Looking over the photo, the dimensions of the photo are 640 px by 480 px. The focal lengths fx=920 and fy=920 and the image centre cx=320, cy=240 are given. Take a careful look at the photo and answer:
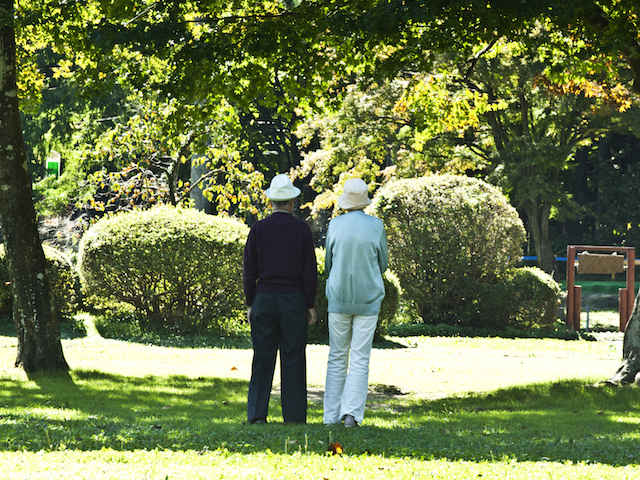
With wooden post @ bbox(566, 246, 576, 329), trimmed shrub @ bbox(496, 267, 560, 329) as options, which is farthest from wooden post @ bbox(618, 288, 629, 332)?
trimmed shrub @ bbox(496, 267, 560, 329)

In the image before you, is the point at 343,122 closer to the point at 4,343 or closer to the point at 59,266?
the point at 59,266

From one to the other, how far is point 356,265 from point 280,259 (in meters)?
0.64

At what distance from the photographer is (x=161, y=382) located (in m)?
11.5

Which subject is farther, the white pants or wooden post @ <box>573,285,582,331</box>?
wooden post @ <box>573,285,582,331</box>

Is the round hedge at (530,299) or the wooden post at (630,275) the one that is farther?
the wooden post at (630,275)

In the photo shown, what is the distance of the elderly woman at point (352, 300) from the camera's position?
7562 mm

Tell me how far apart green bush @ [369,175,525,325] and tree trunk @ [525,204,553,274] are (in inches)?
381

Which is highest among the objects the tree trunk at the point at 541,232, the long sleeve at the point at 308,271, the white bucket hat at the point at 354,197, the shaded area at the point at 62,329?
the tree trunk at the point at 541,232

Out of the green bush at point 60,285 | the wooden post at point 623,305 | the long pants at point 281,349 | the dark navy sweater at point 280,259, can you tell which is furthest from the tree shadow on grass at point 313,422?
the wooden post at point 623,305

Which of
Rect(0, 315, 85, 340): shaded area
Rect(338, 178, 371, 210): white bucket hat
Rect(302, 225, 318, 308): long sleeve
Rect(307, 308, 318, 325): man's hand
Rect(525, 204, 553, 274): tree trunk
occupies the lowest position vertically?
Rect(0, 315, 85, 340): shaded area

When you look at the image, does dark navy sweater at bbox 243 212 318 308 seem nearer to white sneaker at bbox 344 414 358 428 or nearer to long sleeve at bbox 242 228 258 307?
long sleeve at bbox 242 228 258 307

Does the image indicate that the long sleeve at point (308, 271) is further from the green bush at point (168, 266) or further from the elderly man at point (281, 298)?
the green bush at point (168, 266)

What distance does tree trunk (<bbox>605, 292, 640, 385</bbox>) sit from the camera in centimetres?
1157

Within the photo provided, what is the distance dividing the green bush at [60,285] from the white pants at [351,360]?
36.3 feet
